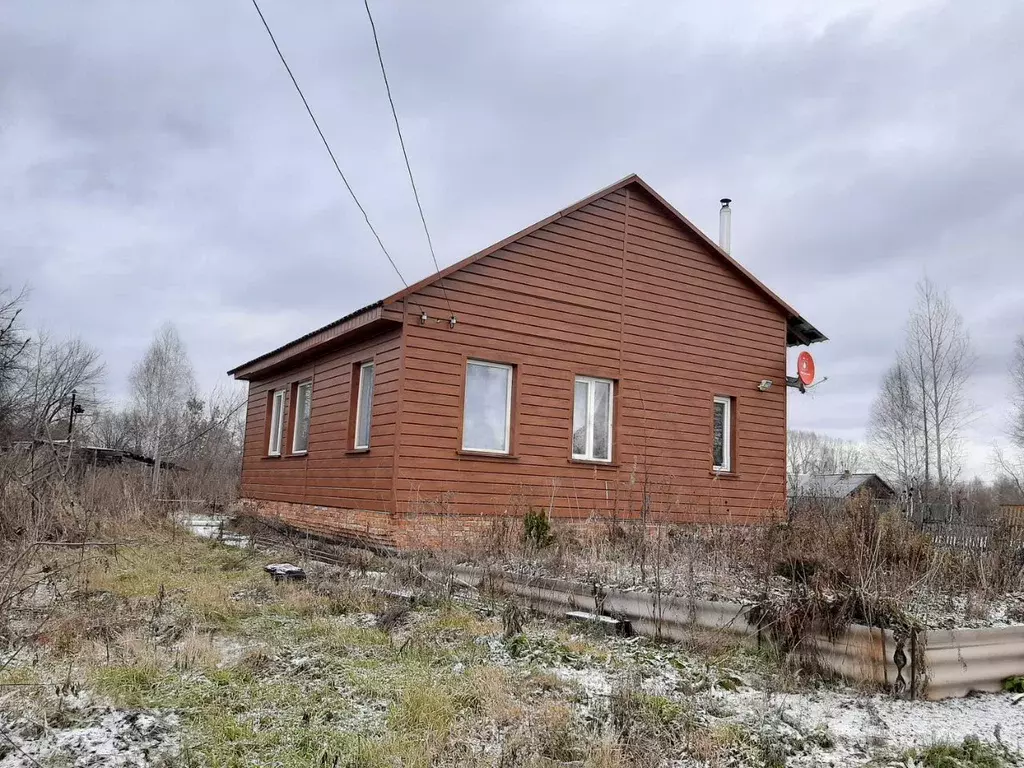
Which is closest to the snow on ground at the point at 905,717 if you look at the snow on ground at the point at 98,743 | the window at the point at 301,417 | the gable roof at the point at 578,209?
the snow on ground at the point at 98,743

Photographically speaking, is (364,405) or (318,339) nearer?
(364,405)

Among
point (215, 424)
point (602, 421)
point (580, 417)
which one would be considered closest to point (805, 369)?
point (602, 421)

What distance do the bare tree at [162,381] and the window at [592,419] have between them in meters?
32.1

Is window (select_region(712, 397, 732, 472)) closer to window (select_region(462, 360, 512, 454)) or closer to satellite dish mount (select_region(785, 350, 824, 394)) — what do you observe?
satellite dish mount (select_region(785, 350, 824, 394))

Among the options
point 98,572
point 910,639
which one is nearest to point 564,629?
point 910,639

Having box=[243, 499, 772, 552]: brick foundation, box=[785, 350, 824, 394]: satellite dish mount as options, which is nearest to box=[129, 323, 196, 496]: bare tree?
box=[243, 499, 772, 552]: brick foundation

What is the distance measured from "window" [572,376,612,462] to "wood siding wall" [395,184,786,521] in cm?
17

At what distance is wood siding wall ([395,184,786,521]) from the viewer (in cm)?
1030

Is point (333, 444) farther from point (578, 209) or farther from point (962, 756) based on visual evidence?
point (962, 756)

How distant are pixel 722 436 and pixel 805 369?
2.21 metres

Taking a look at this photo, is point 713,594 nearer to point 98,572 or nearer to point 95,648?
point 95,648

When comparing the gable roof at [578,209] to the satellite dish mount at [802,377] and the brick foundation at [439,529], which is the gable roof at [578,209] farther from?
the brick foundation at [439,529]

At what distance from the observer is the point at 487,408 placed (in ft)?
35.7

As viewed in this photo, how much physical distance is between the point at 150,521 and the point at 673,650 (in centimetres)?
941
